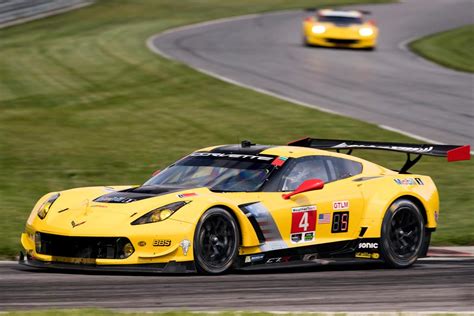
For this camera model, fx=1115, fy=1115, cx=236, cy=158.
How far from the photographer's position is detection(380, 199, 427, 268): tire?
11398 mm

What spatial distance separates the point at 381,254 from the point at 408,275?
750 millimetres

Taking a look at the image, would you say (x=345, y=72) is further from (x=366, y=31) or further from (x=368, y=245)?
(x=368, y=245)

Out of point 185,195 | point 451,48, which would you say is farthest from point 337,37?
point 185,195

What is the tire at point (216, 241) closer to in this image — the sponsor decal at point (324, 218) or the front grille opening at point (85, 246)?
the front grille opening at point (85, 246)

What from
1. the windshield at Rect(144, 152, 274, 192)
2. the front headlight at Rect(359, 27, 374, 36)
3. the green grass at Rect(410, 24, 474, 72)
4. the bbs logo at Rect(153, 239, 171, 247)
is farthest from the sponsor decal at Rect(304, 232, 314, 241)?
the front headlight at Rect(359, 27, 374, 36)

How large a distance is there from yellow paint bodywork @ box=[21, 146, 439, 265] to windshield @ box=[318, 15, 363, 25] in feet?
82.4

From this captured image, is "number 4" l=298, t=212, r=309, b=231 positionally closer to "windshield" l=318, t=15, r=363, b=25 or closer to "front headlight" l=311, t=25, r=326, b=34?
"front headlight" l=311, t=25, r=326, b=34

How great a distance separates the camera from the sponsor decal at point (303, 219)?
10.8 m

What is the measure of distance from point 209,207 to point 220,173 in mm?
949

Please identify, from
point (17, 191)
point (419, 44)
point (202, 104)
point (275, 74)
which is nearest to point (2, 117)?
point (202, 104)

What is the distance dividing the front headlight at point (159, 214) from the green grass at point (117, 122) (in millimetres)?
2360

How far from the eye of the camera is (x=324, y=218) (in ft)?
36.1

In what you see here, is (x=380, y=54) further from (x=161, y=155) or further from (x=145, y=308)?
(x=145, y=308)

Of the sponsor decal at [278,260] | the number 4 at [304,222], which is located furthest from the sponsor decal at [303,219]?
the sponsor decal at [278,260]
